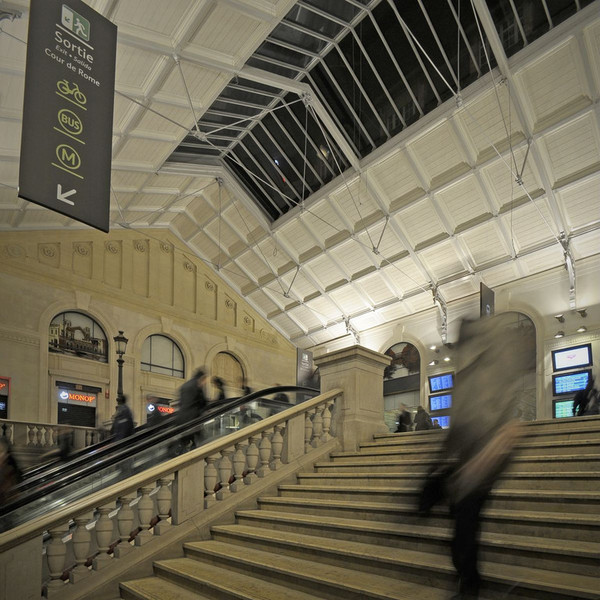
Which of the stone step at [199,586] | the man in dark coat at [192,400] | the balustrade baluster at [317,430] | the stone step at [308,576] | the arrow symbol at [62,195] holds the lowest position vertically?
the stone step at [199,586]

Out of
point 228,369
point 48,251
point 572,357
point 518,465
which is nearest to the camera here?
point 518,465

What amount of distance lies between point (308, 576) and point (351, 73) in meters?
13.9

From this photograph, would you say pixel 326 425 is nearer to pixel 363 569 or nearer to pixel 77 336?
Result: pixel 363 569

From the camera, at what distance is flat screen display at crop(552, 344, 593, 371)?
1645 centimetres

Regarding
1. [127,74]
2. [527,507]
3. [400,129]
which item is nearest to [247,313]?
[400,129]

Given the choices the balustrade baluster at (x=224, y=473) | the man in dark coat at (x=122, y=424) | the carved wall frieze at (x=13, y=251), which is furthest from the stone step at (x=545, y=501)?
the carved wall frieze at (x=13, y=251)

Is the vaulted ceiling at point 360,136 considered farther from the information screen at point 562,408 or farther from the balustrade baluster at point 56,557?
the balustrade baluster at point 56,557

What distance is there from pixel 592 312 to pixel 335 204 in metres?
8.62

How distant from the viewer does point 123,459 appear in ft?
19.9

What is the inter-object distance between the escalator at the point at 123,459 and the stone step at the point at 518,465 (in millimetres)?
1636

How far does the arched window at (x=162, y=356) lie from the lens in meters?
A: 21.8

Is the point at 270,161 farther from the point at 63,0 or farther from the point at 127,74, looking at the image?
the point at 63,0

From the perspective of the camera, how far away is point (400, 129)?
16250 mm

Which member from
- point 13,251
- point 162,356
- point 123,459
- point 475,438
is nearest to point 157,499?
point 123,459
